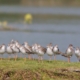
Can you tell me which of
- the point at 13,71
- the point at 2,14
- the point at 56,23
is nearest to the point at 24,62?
the point at 13,71

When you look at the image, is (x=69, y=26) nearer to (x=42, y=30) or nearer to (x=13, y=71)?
(x=42, y=30)

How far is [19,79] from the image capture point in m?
15.1

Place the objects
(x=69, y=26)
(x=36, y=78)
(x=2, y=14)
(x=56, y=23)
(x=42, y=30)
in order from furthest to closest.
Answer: (x=2, y=14) → (x=56, y=23) → (x=69, y=26) → (x=42, y=30) → (x=36, y=78)

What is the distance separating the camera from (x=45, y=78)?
599 inches

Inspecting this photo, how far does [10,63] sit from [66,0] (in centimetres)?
11300

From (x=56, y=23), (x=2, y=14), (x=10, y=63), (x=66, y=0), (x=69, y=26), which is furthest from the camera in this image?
(x=66, y=0)

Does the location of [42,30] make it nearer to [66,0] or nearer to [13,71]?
[13,71]

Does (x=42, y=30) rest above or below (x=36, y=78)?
above

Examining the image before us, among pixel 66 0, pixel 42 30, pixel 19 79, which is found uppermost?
pixel 66 0

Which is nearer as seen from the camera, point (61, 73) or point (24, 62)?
point (61, 73)

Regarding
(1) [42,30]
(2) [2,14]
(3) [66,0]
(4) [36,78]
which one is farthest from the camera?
(3) [66,0]

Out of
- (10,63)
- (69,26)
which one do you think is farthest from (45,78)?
(69,26)

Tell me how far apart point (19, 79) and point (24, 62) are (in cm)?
220

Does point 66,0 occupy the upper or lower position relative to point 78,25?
upper
